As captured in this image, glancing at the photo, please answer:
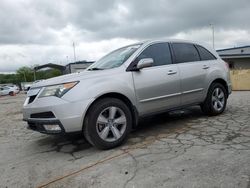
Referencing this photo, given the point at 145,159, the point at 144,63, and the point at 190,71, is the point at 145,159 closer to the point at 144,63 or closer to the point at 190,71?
the point at 144,63

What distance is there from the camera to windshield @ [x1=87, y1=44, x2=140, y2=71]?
5176mm

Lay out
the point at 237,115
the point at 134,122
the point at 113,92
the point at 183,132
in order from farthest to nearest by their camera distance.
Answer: the point at 237,115 < the point at 183,132 < the point at 134,122 < the point at 113,92

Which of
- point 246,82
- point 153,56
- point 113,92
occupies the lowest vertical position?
point 246,82

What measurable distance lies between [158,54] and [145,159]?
230 centimetres

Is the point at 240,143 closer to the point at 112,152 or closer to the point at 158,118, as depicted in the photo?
the point at 112,152

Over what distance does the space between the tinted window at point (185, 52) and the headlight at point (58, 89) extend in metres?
2.39

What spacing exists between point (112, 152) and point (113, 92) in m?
0.94

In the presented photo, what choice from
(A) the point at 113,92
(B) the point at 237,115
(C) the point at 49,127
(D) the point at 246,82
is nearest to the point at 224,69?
(B) the point at 237,115

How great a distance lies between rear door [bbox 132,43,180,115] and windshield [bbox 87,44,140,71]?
0.23 metres

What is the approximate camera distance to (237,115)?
6566 mm

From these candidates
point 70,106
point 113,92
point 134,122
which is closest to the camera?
point 70,106

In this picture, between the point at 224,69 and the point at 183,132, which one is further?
the point at 224,69

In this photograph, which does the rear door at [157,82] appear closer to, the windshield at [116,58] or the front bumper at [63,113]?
the windshield at [116,58]

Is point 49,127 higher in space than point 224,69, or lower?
lower
